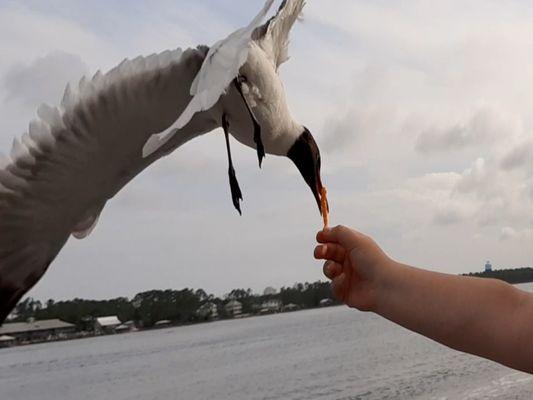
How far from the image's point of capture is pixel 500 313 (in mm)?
980

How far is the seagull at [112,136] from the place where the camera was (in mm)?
3285

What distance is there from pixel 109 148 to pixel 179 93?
462 mm

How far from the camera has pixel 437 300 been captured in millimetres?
1045

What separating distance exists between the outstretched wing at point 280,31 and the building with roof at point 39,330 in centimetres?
5622

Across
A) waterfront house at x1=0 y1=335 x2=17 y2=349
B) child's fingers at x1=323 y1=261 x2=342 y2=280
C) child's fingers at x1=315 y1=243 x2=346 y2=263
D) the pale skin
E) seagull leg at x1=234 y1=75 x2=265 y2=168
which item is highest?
waterfront house at x1=0 y1=335 x2=17 y2=349

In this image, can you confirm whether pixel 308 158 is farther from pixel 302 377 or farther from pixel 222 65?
pixel 302 377

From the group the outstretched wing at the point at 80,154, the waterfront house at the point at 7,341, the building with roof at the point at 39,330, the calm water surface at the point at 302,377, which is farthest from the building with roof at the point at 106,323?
the outstretched wing at the point at 80,154

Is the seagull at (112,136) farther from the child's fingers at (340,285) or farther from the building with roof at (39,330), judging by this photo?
the building with roof at (39,330)

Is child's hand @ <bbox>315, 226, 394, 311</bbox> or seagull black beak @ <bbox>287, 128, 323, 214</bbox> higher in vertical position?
seagull black beak @ <bbox>287, 128, 323, 214</bbox>

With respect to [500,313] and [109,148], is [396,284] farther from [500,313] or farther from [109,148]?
[109,148]

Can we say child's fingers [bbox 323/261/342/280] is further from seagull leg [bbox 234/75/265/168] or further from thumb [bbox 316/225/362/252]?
seagull leg [bbox 234/75/265/168]

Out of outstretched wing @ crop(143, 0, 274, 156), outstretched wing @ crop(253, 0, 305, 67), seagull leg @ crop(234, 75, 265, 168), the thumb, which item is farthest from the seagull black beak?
the thumb

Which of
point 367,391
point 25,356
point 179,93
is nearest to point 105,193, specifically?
point 179,93

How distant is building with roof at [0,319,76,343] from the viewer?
59969mm
